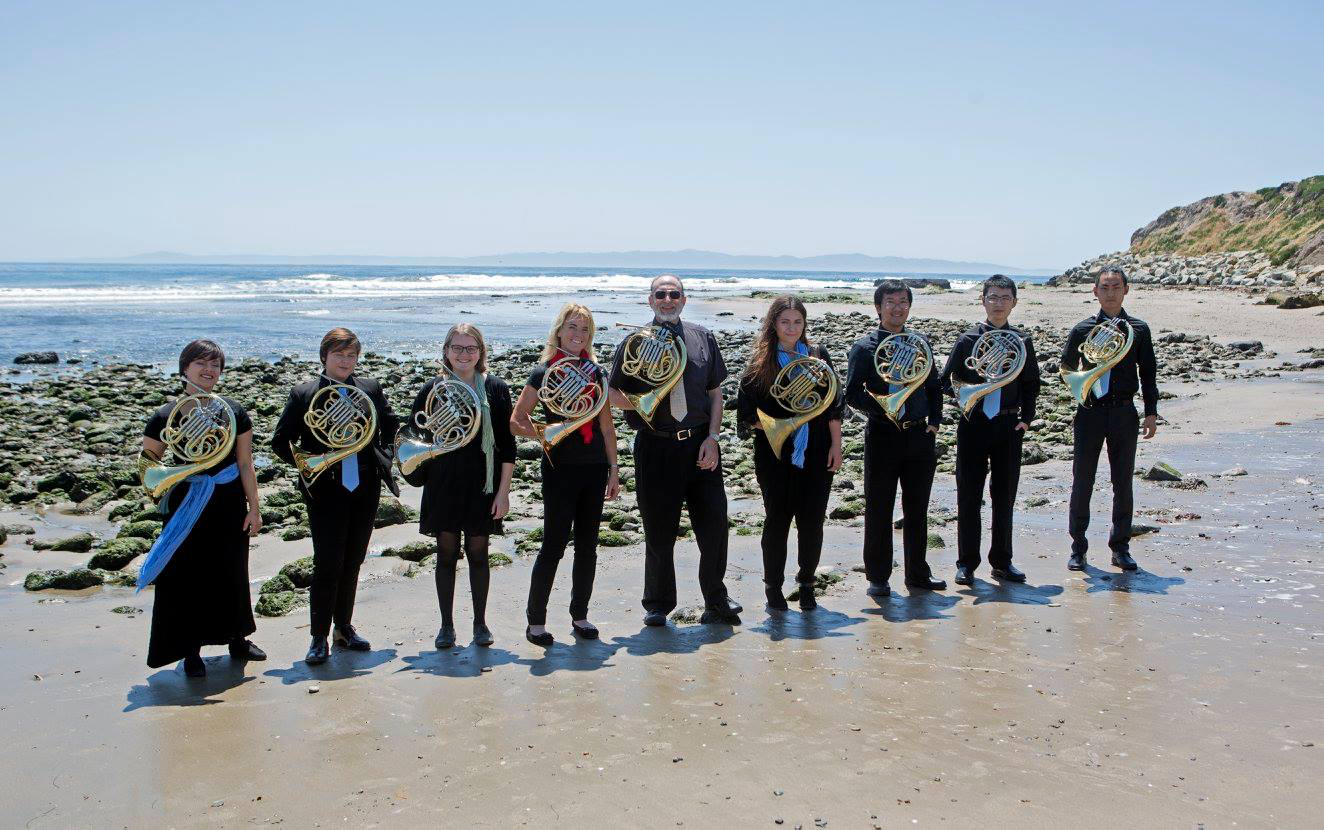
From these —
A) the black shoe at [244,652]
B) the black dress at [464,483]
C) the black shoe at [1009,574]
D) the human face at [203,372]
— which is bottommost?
the black shoe at [244,652]

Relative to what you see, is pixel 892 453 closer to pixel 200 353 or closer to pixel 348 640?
pixel 348 640

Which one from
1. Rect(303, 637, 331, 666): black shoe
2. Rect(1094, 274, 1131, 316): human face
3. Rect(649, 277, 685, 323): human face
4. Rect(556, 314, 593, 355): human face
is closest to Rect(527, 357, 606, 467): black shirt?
Rect(556, 314, 593, 355): human face

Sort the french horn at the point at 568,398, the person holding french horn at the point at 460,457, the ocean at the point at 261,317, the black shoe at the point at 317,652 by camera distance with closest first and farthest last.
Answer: the black shoe at the point at 317,652 → the person holding french horn at the point at 460,457 → the french horn at the point at 568,398 → the ocean at the point at 261,317

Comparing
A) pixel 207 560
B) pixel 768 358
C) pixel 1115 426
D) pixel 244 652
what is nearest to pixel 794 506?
pixel 768 358

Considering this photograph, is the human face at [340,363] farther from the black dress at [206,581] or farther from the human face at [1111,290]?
the human face at [1111,290]

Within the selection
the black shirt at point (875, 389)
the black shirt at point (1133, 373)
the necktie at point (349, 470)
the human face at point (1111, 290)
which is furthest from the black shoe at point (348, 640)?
the human face at point (1111, 290)

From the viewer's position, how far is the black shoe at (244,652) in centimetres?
578

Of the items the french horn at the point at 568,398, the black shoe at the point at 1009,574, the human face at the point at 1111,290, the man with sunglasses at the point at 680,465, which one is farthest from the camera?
the human face at the point at 1111,290

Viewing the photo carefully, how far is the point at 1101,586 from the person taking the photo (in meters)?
6.88

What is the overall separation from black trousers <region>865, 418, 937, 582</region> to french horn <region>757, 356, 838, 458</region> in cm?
54

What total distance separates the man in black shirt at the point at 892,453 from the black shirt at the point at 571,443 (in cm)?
193

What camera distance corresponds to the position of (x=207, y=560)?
5.66 metres

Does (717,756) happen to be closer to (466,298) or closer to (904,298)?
(904,298)

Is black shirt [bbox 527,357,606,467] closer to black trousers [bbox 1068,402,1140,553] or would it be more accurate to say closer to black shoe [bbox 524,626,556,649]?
black shoe [bbox 524,626,556,649]
